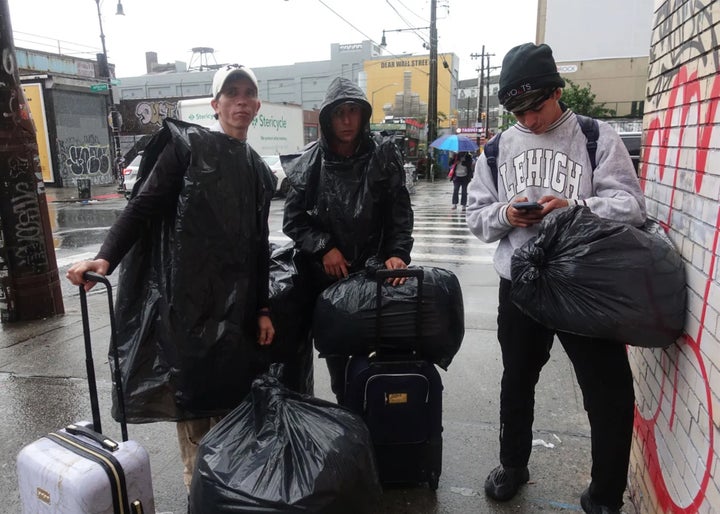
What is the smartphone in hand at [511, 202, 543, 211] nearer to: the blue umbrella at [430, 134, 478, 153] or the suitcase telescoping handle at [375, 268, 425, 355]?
the suitcase telescoping handle at [375, 268, 425, 355]

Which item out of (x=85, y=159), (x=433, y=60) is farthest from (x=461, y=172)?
(x=85, y=159)

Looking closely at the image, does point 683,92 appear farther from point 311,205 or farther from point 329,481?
point 329,481

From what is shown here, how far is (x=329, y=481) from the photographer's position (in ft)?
5.50

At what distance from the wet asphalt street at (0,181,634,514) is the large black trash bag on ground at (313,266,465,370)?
0.69 metres

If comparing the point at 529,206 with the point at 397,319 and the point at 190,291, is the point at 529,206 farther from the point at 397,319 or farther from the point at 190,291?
the point at 190,291

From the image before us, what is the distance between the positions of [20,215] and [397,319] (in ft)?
14.2

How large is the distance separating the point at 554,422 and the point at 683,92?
194cm

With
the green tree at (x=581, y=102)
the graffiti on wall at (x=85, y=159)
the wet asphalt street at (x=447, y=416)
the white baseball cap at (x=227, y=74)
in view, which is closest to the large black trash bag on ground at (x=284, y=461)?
the wet asphalt street at (x=447, y=416)

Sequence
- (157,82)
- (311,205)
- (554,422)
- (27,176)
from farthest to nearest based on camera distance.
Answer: (157,82) → (27,176) → (554,422) → (311,205)

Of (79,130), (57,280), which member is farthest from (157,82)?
(57,280)

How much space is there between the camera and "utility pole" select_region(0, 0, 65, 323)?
15.3 feet

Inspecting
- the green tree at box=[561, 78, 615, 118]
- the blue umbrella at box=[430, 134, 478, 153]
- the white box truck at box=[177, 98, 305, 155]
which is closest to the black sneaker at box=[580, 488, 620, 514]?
the blue umbrella at box=[430, 134, 478, 153]

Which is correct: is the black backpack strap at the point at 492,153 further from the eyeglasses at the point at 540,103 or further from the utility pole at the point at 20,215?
the utility pole at the point at 20,215

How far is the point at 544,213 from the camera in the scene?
6.70 feet
